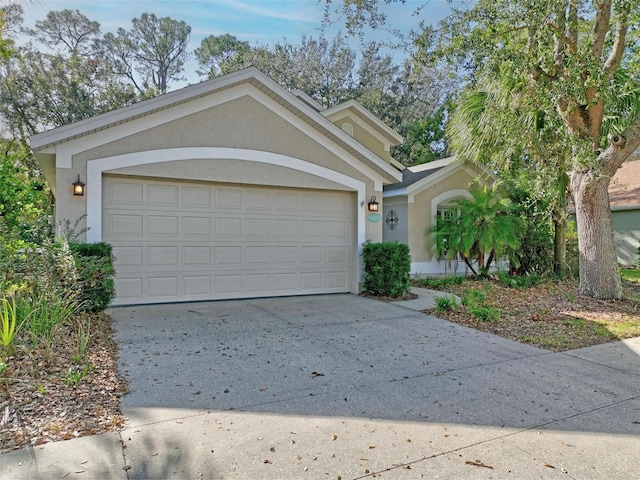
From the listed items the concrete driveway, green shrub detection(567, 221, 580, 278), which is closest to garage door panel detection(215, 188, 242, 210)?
the concrete driveway

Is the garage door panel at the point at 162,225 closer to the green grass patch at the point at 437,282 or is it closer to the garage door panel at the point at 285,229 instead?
the garage door panel at the point at 285,229

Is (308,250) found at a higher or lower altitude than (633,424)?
higher

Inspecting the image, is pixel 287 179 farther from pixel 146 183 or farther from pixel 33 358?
pixel 33 358

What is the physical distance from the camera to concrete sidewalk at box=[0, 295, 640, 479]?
8.58 feet

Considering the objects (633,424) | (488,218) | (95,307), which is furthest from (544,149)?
(95,307)

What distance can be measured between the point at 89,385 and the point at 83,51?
83.1 ft

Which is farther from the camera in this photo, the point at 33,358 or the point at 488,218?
the point at 488,218

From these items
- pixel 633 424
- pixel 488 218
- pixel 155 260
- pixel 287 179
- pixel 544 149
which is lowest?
pixel 633 424

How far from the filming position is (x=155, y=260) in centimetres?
754

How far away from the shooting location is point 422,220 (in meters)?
12.4

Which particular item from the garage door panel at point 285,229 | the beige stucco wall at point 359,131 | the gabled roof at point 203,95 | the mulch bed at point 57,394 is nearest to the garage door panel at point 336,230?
the garage door panel at point 285,229

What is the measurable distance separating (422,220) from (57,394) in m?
10.6

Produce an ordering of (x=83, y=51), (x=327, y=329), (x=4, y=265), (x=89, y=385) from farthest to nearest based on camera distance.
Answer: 1. (x=83, y=51)
2. (x=327, y=329)
3. (x=4, y=265)
4. (x=89, y=385)

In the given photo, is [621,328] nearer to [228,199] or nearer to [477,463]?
[477,463]
